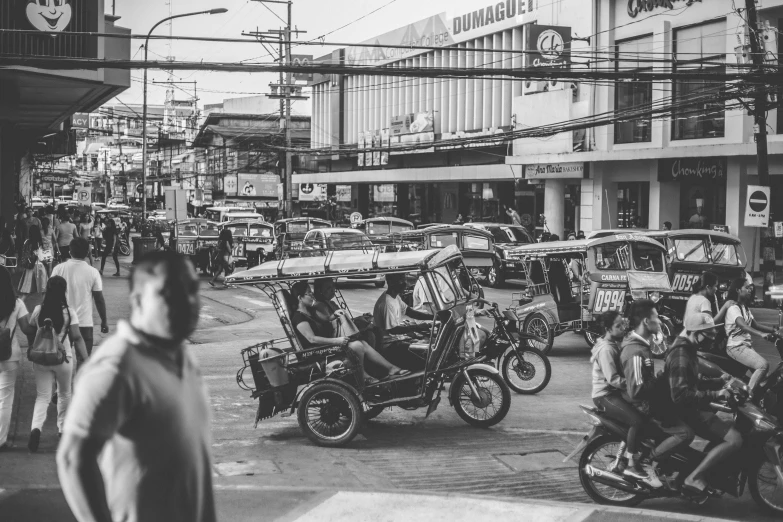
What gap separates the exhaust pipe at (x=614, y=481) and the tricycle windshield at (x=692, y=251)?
12.3 metres

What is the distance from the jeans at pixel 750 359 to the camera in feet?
35.6

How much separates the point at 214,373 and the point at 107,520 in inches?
444

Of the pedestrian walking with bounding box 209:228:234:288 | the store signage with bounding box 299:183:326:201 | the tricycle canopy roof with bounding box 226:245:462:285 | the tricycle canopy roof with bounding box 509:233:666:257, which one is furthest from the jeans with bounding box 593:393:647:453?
the store signage with bounding box 299:183:326:201

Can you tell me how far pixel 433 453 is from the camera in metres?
9.36

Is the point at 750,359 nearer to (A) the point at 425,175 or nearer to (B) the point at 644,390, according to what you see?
(B) the point at 644,390

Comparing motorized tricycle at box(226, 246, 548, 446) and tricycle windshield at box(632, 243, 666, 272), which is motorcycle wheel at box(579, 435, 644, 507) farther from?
tricycle windshield at box(632, 243, 666, 272)

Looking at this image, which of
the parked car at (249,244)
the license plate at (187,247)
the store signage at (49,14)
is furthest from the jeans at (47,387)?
the license plate at (187,247)

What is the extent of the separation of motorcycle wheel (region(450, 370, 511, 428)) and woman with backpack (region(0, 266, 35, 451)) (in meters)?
4.51

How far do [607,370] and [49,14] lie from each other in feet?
50.9

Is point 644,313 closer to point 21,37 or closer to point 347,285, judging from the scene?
point 21,37

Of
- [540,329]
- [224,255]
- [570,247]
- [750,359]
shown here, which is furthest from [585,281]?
[224,255]

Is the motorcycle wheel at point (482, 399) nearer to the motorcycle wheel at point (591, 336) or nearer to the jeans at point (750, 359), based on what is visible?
the jeans at point (750, 359)

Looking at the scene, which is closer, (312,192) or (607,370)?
(607,370)

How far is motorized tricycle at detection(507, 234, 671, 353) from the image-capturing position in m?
16.1
